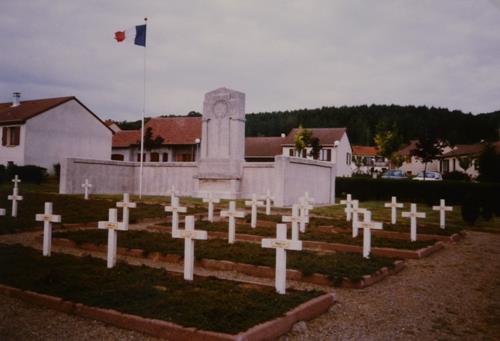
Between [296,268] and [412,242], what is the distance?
467 cm

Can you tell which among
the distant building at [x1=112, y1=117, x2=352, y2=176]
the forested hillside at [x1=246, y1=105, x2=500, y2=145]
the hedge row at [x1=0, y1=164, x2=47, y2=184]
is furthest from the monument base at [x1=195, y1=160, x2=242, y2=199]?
the forested hillside at [x1=246, y1=105, x2=500, y2=145]

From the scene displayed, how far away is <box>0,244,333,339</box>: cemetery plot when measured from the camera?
5.15 m

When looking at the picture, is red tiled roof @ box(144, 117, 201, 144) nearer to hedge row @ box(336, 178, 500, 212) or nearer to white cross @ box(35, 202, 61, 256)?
hedge row @ box(336, 178, 500, 212)

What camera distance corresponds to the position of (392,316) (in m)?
6.24

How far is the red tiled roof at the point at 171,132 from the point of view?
49469 mm

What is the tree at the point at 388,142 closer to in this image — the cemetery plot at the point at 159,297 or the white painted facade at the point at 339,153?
the white painted facade at the point at 339,153

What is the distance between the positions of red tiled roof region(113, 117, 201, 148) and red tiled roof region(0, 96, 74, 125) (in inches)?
919

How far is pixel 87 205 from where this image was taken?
58.0 feet

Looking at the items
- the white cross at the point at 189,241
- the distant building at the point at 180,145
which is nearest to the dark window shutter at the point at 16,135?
the white cross at the point at 189,241

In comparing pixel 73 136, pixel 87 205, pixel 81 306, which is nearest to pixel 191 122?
pixel 73 136

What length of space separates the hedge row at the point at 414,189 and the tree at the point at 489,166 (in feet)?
12.6

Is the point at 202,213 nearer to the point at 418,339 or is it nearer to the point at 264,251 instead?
the point at 264,251

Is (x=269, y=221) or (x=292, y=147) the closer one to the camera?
(x=269, y=221)

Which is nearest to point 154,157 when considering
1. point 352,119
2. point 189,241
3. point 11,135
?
point 11,135
